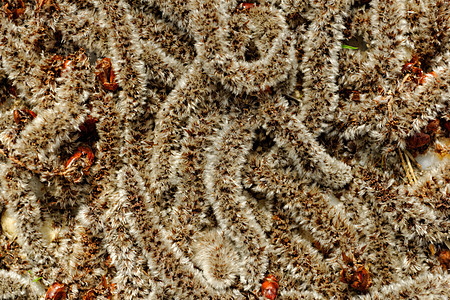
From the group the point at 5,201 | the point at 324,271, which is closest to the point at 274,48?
the point at 324,271

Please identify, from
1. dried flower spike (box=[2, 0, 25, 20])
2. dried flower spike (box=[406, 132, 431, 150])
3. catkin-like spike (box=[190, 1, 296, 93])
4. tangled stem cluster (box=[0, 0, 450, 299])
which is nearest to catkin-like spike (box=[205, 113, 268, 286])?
tangled stem cluster (box=[0, 0, 450, 299])

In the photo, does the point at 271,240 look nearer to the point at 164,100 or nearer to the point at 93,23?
the point at 164,100

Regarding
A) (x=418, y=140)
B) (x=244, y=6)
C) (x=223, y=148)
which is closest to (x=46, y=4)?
(x=244, y=6)

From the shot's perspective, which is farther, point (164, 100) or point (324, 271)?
point (164, 100)

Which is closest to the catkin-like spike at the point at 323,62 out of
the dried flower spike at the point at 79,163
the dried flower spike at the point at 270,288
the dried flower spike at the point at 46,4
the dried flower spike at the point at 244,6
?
the dried flower spike at the point at 244,6

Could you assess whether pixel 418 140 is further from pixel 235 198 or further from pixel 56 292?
pixel 56 292

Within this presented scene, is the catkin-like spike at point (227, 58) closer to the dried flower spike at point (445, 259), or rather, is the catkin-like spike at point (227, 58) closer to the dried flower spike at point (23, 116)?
the dried flower spike at point (23, 116)
